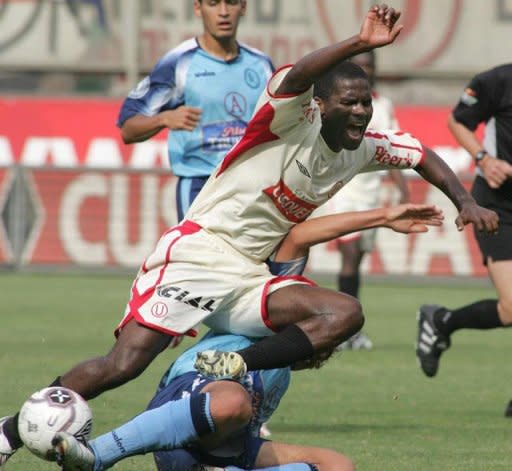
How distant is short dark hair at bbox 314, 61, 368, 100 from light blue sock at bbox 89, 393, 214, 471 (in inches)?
65.2

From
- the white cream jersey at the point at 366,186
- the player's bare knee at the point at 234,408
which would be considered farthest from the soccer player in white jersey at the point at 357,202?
the player's bare knee at the point at 234,408

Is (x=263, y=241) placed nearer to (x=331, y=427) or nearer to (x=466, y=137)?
(x=331, y=427)

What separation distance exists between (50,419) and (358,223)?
168 cm

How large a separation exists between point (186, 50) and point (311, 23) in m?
12.0

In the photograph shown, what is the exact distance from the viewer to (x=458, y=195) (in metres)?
7.25

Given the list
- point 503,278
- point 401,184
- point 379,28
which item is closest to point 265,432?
point 503,278

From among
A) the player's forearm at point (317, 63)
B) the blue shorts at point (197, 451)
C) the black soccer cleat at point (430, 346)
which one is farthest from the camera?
the black soccer cleat at point (430, 346)

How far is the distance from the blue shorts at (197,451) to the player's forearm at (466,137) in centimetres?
380

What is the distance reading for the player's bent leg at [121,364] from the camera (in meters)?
6.63

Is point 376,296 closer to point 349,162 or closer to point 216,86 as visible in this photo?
point 216,86

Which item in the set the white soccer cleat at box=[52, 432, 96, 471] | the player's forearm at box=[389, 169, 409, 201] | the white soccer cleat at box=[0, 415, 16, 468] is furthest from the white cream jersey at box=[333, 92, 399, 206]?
the white soccer cleat at box=[52, 432, 96, 471]

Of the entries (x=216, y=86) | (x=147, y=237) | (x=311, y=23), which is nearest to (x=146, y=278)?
(x=216, y=86)

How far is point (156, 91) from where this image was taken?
359 inches

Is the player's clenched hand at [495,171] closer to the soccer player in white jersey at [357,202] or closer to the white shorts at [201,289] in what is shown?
the white shorts at [201,289]
